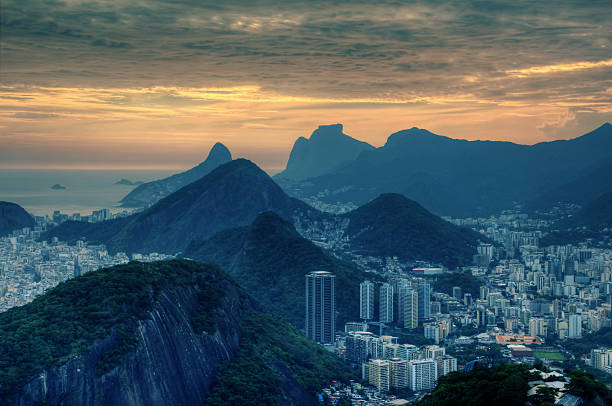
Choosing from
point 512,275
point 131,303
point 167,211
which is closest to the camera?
point 131,303

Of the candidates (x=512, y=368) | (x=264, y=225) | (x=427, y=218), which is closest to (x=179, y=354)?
(x=512, y=368)

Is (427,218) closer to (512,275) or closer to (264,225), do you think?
(512,275)

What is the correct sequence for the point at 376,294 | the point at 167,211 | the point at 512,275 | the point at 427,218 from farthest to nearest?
the point at 167,211 < the point at 427,218 < the point at 512,275 < the point at 376,294

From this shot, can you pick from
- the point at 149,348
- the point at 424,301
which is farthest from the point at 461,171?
the point at 149,348

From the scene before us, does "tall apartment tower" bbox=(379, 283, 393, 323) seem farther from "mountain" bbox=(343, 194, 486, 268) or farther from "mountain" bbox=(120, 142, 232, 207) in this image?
"mountain" bbox=(120, 142, 232, 207)

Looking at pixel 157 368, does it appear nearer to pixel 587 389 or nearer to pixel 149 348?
pixel 149 348

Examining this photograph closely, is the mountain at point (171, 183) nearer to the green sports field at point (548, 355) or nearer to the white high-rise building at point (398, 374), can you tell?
the green sports field at point (548, 355)

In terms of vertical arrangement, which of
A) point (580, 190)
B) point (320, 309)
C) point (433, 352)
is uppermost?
point (580, 190)
